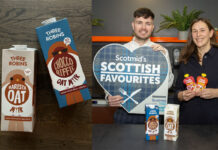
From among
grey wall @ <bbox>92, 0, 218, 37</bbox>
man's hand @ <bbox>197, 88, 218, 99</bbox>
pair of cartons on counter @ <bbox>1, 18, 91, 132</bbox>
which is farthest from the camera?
grey wall @ <bbox>92, 0, 218, 37</bbox>

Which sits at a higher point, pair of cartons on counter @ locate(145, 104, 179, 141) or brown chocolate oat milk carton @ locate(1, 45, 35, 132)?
brown chocolate oat milk carton @ locate(1, 45, 35, 132)

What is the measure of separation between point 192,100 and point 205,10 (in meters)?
2.76

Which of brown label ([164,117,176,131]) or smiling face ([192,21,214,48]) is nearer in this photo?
brown label ([164,117,176,131])

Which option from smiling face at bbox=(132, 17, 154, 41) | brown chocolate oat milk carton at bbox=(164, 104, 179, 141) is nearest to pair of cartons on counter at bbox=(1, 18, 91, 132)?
brown chocolate oat milk carton at bbox=(164, 104, 179, 141)

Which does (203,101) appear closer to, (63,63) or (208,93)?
(208,93)

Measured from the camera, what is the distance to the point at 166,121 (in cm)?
137

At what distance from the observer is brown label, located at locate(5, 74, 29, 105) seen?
31.9 inches

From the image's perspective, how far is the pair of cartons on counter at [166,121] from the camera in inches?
52.9

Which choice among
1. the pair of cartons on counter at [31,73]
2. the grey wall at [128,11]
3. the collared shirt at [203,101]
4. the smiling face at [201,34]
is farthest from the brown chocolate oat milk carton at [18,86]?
Answer: the grey wall at [128,11]

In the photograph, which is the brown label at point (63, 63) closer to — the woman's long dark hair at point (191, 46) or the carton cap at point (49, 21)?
the carton cap at point (49, 21)

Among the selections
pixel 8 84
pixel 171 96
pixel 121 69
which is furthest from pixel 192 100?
pixel 8 84

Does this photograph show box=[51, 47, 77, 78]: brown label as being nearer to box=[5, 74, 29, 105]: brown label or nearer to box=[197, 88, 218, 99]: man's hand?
box=[5, 74, 29, 105]: brown label

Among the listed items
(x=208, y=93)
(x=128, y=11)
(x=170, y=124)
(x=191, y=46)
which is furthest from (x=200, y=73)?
(x=128, y=11)

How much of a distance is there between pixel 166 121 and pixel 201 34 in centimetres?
125
